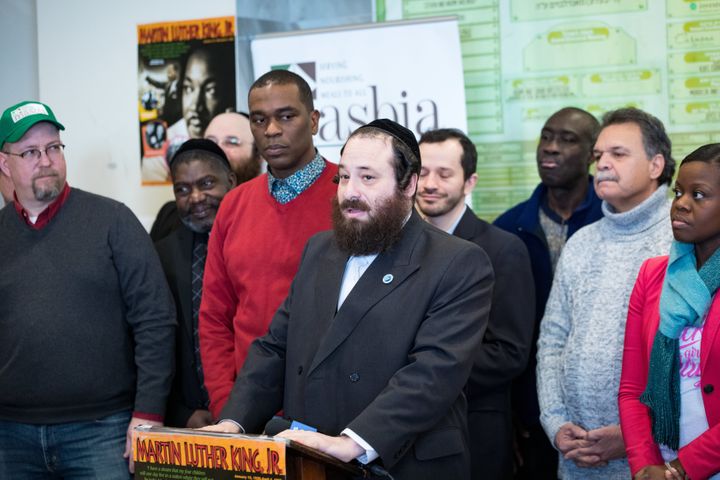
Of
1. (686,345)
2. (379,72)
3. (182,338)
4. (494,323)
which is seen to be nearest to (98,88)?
(379,72)

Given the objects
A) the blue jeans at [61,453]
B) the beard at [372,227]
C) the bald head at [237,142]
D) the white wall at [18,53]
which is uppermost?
the white wall at [18,53]

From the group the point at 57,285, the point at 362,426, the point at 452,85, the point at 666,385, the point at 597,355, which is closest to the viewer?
the point at 362,426

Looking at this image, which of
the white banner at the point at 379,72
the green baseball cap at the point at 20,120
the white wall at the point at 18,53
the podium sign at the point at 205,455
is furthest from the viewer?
the white wall at the point at 18,53

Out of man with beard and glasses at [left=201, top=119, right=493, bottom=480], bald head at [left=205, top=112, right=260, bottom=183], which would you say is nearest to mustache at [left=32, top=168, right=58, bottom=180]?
bald head at [left=205, top=112, right=260, bottom=183]

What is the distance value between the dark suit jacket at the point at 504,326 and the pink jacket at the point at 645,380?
1.59 feet

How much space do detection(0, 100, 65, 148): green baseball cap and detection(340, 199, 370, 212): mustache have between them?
4.98 feet

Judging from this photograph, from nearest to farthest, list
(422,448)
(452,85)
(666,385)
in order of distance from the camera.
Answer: (422,448) < (666,385) < (452,85)

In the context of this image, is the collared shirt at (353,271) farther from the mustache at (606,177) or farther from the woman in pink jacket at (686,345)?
the mustache at (606,177)

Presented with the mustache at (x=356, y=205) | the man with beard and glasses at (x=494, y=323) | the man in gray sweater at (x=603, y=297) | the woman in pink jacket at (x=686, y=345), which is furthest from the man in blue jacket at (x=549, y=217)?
the mustache at (x=356, y=205)

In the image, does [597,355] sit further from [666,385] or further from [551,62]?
[551,62]

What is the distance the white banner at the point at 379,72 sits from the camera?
4.60 m

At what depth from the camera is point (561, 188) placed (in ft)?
12.7

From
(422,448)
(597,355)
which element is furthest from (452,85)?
(422,448)

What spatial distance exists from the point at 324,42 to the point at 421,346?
2891 mm
